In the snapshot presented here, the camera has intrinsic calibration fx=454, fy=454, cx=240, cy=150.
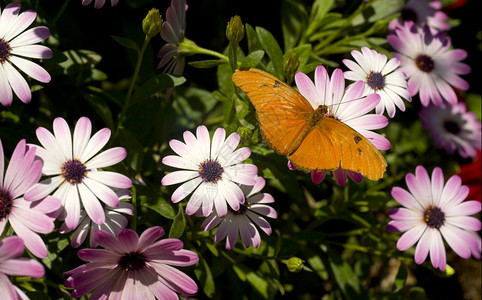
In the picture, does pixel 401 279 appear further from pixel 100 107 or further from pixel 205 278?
pixel 100 107

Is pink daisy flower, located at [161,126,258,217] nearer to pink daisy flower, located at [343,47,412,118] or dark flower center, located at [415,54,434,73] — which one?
pink daisy flower, located at [343,47,412,118]

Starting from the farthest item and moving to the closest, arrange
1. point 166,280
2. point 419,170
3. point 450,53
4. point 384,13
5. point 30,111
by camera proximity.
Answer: point 384,13
point 450,53
point 30,111
point 419,170
point 166,280

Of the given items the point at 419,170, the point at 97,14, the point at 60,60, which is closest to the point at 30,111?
the point at 60,60

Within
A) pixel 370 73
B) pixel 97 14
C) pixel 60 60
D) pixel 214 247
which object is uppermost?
pixel 97 14

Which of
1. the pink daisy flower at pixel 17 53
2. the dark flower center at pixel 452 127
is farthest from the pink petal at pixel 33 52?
the dark flower center at pixel 452 127

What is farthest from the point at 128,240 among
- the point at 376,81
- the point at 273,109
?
the point at 376,81

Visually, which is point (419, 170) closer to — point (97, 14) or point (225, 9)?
point (225, 9)
